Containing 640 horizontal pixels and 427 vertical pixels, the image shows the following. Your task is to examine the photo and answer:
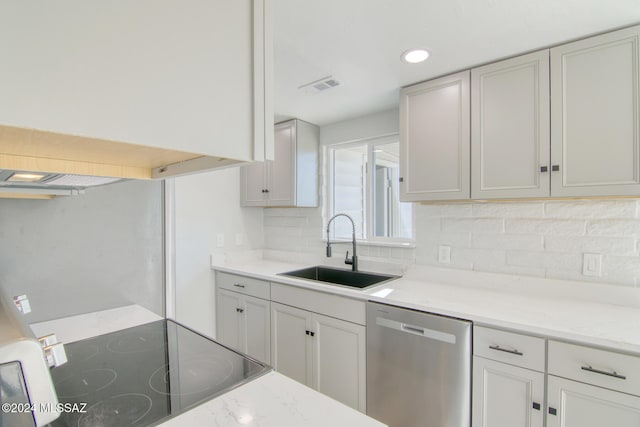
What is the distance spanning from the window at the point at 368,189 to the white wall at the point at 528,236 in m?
0.20

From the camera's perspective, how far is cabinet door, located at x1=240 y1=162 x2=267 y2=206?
9.36ft

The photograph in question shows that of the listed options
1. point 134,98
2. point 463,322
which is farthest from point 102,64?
point 463,322

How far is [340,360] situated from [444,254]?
1000 millimetres

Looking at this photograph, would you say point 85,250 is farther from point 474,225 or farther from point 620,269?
point 620,269

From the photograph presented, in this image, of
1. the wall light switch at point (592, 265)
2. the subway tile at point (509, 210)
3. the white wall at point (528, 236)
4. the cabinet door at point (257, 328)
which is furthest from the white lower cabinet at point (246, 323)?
the wall light switch at point (592, 265)

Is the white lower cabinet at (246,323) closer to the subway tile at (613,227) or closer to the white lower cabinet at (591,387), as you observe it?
the white lower cabinet at (591,387)

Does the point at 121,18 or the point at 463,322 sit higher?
the point at 121,18

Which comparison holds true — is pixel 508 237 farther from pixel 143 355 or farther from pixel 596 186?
pixel 143 355

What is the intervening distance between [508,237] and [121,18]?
2.08 metres

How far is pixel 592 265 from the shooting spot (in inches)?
62.8

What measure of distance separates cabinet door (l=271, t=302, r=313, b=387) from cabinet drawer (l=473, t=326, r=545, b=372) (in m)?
1.04

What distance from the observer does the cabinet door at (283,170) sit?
266cm

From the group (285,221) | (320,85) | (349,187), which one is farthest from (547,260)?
(285,221)

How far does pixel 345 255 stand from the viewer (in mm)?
2600
